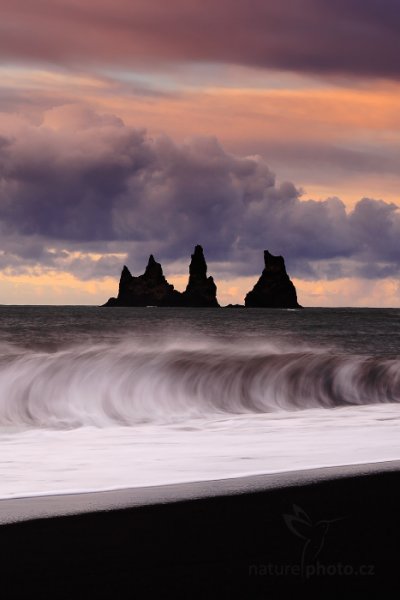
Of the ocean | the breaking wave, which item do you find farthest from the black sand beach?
the breaking wave

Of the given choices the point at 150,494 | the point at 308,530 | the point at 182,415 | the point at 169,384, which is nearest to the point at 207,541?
the point at 308,530

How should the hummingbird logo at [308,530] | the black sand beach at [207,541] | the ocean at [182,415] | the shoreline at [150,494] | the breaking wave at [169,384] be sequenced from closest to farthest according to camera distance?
the black sand beach at [207,541] → the hummingbird logo at [308,530] → the shoreline at [150,494] → the ocean at [182,415] → the breaking wave at [169,384]

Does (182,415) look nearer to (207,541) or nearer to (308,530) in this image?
(308,530)

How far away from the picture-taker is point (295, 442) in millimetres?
9930

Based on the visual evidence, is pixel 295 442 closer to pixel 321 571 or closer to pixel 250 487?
pixel 250 487

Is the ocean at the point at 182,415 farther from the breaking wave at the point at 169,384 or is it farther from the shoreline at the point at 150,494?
the shoreline at the point at 150,494

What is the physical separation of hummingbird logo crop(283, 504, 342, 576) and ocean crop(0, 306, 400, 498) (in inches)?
65.9

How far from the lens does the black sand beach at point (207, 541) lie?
4.08 meters

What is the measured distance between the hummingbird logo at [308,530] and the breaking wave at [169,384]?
26.9ft

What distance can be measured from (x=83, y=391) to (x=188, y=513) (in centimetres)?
1131

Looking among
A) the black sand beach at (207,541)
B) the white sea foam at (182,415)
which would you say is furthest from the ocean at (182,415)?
the black sand beach at (207,541)

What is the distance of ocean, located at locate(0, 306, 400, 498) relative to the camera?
793 cm

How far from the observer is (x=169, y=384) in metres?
18.4

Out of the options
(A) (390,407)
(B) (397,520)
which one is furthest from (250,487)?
(A) (390,407)
